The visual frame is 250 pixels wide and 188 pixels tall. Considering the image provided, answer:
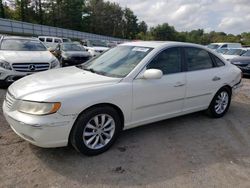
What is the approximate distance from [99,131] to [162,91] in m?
1.24

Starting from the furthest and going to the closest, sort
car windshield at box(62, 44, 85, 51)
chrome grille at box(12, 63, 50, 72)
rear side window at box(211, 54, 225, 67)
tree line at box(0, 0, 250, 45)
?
tree line at box(0, 0, 250, 45)
car windshield at box(62, 44, 85, 51)
chrome grille at box(12, 63, 50, 72)
rear side window at box(211, 54, 225, 67)

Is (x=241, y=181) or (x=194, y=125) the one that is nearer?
(x=241, y=181)

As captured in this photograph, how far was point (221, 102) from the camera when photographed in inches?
209

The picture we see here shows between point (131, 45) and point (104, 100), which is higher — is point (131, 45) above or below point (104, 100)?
above

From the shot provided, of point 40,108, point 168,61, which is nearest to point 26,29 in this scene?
point 168,61

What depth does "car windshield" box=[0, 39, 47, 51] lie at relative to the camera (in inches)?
315

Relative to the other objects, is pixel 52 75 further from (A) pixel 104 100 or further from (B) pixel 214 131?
(B) pixel 214 131

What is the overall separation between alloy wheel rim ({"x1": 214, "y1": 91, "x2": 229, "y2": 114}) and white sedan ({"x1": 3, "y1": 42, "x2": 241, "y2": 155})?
0.15 metres

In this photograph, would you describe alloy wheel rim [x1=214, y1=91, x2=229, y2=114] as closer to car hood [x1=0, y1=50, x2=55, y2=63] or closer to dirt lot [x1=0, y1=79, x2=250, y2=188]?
dirt lot [x1=0, y1=79, x2=250, y2=188]

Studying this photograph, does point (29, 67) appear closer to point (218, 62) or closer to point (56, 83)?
point (56, 83)

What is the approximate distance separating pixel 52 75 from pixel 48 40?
20.6 meters

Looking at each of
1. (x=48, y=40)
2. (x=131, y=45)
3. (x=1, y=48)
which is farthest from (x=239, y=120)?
(x=48, y=40)

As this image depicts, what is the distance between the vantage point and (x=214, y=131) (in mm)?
4609

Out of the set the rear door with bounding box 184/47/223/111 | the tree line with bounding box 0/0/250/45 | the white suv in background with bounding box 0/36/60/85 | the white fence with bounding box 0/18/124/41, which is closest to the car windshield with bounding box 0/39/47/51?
the white suv in background with bounding box 0/36/60/85
